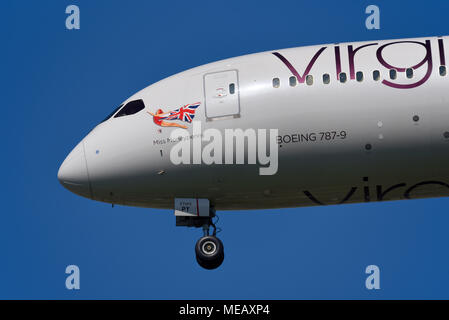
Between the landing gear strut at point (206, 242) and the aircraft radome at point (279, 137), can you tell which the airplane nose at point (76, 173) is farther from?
the landing gear strut at point (206, 242)

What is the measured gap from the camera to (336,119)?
31594 mm

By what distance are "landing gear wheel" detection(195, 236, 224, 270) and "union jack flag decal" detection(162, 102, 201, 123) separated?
13.8 feet

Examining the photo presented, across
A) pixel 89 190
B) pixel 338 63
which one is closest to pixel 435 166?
pixel 338 63

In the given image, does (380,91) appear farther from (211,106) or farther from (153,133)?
(153,133)

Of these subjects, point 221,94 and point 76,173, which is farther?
point 76,173

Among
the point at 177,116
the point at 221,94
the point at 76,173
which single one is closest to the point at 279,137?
the point at 221,94

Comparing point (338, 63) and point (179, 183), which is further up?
point (338, 63)

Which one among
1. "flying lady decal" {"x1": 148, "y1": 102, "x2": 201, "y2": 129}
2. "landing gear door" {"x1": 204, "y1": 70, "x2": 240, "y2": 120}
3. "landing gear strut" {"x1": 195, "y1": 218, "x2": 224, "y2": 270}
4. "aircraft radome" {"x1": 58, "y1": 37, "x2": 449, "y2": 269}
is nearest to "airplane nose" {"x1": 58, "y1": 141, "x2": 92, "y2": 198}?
"aircraft radome" {"x1": 58, "y1": 37, "x2": 449, "y2": 269}

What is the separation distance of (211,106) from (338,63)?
439 centimetres

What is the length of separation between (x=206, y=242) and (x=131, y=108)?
5.32m

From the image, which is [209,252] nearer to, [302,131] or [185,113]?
[185,113]

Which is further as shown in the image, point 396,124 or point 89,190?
point 89,190

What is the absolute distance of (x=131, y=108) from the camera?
113 feet

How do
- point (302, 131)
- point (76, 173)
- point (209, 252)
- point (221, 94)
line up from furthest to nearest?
point (76, 173)
point (209, 252)
point (221, 94)
point (302, 131)
